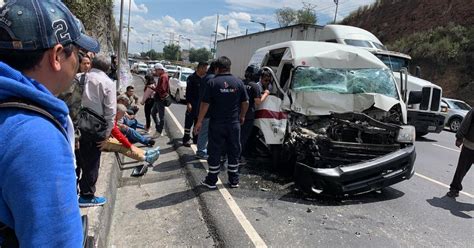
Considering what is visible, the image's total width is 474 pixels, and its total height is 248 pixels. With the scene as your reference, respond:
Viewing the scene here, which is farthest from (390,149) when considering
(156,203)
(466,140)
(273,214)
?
(156,203)

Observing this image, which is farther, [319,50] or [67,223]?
[319,50]

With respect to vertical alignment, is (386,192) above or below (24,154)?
below

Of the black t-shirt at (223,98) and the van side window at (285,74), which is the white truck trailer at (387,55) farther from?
the black t-shirt at (223,98)

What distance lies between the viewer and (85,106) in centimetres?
455

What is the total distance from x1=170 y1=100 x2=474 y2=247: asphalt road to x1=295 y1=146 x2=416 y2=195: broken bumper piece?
220mm

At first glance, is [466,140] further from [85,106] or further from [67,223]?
[67,223]

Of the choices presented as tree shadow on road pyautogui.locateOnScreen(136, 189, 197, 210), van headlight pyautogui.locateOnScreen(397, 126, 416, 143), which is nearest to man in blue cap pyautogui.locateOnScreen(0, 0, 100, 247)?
tree shadow on road pyautogui.locateOnScreen(136, 189, 197, 210)

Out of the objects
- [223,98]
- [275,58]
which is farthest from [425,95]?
[223,98]

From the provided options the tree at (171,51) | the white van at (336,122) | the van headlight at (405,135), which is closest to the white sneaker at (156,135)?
the white van at (336,122)

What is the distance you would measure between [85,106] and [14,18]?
3.51 meters

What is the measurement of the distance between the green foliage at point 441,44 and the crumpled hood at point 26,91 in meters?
30.8

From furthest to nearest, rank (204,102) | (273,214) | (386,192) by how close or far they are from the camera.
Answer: (386,192) → (204,102) → (273,214)

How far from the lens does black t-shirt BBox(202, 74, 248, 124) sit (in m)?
6.15

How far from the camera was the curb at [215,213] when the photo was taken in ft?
14.2
